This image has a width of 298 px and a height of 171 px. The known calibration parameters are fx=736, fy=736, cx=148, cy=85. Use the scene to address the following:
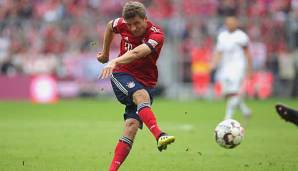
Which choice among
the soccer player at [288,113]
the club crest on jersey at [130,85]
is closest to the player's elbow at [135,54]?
the club crest on jersey at [130,85]

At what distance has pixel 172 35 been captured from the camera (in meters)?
29.8

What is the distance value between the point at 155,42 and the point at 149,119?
96 centimetres

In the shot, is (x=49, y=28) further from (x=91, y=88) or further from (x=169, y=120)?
(x=169, y=120)

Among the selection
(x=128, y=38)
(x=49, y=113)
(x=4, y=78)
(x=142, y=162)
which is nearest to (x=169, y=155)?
(x=142, y=162)

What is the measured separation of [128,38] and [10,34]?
830 inches

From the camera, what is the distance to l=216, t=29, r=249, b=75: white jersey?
57.9 ft

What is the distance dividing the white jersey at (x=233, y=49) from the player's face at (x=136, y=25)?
29.2 ft

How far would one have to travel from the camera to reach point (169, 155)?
12.0 meters

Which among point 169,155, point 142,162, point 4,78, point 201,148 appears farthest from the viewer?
point 4,78

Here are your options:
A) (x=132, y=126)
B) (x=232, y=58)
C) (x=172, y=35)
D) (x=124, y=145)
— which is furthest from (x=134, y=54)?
(x=172, y=35)

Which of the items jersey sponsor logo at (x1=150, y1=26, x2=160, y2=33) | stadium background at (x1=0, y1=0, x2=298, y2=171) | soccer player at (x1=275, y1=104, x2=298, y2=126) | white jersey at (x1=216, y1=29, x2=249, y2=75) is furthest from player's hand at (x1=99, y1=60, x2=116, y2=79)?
stadium background at (x1=0, y1=0, x2=298, y2=171)

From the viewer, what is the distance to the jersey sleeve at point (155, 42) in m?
8.92

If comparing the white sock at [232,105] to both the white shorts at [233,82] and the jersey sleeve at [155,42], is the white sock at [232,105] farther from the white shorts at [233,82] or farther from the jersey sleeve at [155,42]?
the jersey sleeve at [155,42]

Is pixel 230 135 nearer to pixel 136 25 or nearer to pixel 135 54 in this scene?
pixel 135 54
